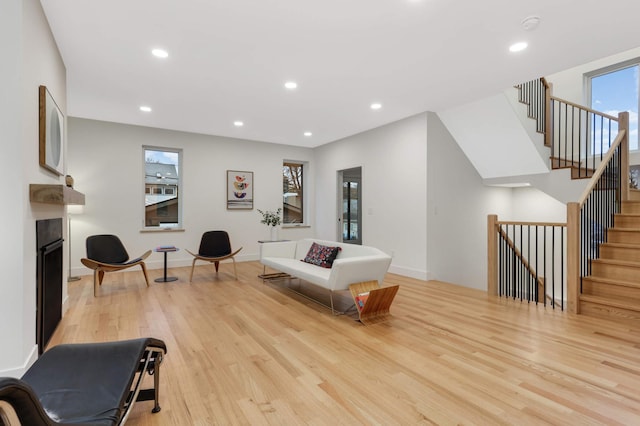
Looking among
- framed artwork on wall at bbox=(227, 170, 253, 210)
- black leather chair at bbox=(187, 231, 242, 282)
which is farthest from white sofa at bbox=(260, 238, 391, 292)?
framed artwork on wall at bbox=(227, 170, 253, 210)

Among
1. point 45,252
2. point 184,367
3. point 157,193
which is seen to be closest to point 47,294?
point 45,252

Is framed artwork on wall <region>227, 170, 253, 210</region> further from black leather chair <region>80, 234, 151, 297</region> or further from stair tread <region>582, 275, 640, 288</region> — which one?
stair tread <region>582, 275, 640, 288</region>

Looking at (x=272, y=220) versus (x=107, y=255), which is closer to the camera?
(x=107, y=255)

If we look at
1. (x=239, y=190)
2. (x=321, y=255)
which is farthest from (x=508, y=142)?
(x=239, y=190)

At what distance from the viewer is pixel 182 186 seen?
21.6ft

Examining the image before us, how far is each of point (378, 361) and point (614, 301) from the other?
2847 millimetres

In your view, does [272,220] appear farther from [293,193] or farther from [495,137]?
[495,137]

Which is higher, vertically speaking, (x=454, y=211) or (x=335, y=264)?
(x=454, y=211)

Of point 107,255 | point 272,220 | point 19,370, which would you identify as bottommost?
point 19,370

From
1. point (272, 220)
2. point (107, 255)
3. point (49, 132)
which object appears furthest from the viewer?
point (272, 220)

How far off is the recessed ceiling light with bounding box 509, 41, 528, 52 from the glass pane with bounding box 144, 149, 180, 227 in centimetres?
602

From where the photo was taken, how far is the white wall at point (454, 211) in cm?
530

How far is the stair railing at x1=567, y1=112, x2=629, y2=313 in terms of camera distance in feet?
11.7

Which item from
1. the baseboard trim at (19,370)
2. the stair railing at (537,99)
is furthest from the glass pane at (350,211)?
the baseboard trim at (19,370)
